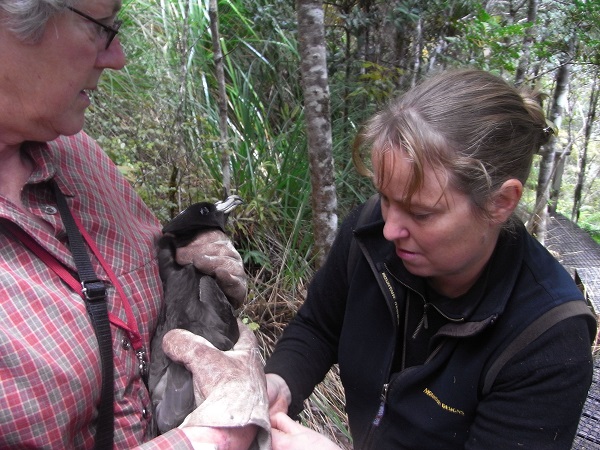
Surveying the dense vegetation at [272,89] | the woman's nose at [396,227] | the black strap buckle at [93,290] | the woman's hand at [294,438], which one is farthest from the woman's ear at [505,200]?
the dense vegetation at [272,89]

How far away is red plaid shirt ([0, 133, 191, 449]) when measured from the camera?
1.19 metres

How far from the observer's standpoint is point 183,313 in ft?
5.42

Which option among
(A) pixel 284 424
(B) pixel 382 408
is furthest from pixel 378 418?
(A) pixel 284 424

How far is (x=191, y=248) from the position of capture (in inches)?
71.7

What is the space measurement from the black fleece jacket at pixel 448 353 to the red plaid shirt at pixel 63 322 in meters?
0.57

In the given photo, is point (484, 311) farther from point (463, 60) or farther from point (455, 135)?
point (463, 60)

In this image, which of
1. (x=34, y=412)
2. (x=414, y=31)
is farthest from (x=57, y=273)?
(x=414, y=31)

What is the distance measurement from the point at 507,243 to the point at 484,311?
0.22 metres

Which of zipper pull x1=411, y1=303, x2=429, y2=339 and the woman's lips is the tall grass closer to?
zipper pull x1=411, y1=303, x2=429, y2=339

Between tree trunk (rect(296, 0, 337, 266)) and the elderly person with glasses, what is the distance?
61.1 inches

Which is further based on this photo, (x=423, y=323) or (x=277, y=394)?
(x=277, y=394)

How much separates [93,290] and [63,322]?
0.38 ft

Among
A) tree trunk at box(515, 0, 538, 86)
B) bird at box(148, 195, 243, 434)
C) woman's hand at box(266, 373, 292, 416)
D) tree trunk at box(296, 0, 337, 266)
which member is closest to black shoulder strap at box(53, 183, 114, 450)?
bird at box(148, 195, 243, 434)

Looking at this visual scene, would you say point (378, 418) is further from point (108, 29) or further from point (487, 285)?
point (108, 29)
